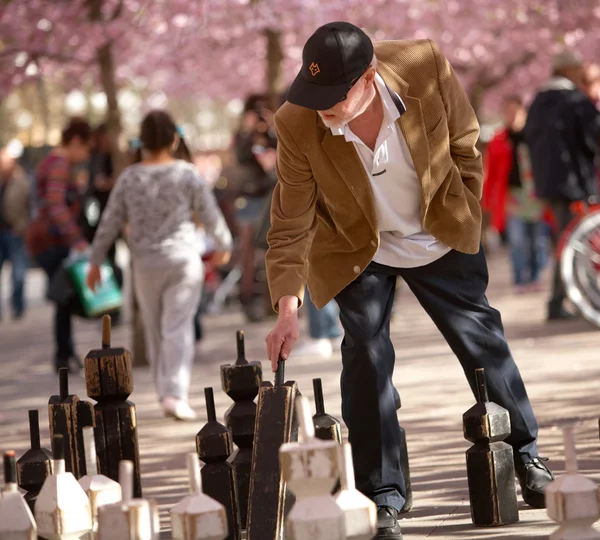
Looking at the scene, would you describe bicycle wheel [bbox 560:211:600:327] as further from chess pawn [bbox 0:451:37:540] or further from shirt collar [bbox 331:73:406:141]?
chess pawn [bbox 0:451:37:540]

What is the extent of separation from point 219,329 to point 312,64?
942cm

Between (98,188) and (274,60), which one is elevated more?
(274,60)

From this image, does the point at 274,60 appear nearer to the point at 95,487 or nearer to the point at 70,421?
the point at 70,421

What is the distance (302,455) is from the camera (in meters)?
3.70

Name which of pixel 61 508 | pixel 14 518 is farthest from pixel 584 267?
pixel 14 518

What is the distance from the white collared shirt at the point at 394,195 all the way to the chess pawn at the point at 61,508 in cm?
141

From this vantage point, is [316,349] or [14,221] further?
[14,221]

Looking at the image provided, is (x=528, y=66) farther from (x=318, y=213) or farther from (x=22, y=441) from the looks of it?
(x=318, y=213)

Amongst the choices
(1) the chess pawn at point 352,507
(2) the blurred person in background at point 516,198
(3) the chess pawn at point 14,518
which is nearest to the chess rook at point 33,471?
(3) the chess pawn at point 14,518

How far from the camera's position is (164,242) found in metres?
8.27

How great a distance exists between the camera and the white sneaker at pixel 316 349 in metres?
10.4

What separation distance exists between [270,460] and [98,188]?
7438 mm

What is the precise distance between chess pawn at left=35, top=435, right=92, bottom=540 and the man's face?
1.36 m

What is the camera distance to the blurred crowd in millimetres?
8344
